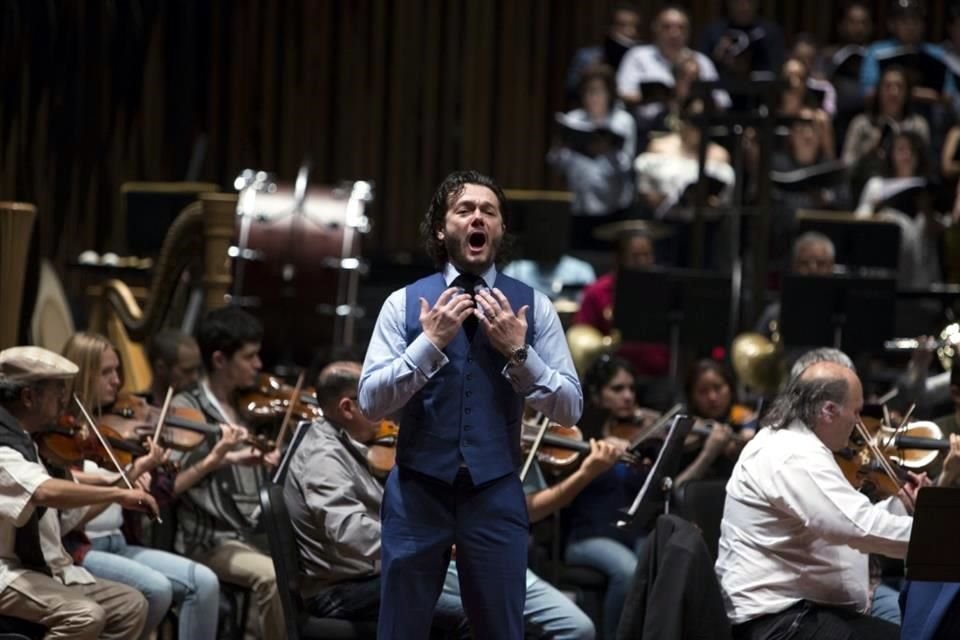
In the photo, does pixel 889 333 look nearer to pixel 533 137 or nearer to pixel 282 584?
pixel 282 584

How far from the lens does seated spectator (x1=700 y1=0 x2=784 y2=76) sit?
1006cm

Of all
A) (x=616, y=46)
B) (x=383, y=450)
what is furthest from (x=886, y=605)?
(x=616, y=46)

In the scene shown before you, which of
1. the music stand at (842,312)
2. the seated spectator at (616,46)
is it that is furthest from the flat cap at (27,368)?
the seated spectator at (616,46)

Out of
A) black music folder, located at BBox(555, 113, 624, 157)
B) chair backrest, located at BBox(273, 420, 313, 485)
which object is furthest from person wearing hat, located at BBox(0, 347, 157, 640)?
black music folder, located at BBox(555, 113, 624, 157)

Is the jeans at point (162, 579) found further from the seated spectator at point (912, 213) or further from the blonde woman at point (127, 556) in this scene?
the seated spectator at point (912, 213)

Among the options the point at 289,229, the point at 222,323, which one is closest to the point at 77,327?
the point at 289,229

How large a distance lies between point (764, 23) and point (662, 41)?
0.66 m

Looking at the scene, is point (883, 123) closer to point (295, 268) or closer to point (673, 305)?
point (673, 305)

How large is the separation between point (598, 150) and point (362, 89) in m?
2.26

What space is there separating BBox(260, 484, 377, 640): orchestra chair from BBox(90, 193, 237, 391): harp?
2.24 m

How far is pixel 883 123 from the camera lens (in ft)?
31.3

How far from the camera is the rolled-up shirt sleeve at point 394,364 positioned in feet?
12.4

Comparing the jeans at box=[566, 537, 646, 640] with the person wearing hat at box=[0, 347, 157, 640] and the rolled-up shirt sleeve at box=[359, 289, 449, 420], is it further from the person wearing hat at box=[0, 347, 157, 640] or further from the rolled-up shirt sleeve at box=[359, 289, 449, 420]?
the rolled-up shirt sleeve at box=[359, 289, 449, 420]

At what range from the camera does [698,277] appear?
25.4 ft
